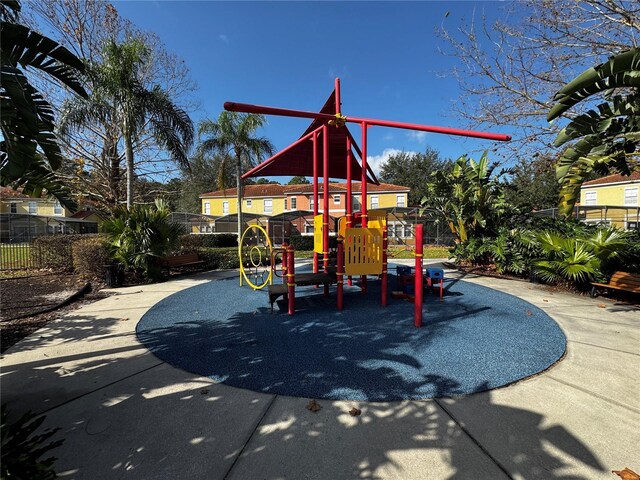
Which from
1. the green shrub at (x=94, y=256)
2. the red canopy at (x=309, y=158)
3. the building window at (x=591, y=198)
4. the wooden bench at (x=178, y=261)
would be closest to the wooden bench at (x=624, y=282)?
the red canopy at (x=309, y=158)

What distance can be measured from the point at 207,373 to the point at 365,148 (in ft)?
18.5

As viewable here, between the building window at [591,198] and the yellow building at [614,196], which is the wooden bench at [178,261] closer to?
the yellow building at [614,196]

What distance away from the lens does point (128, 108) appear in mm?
10789

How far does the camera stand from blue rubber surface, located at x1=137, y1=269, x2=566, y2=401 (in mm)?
3295

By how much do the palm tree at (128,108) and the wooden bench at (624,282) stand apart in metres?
14.3

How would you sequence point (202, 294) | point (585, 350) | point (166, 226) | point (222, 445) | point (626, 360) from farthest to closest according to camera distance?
point (166, 226), point (202, 294), point (585, 350), point (626, 360), point (222, 445)

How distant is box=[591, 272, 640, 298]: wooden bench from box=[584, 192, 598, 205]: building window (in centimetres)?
3204

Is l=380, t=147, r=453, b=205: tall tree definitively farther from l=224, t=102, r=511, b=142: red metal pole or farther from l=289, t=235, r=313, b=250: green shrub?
l=224, t=102, r=511, b=142: red metal pole

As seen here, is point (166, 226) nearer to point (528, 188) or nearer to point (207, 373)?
point (207, 373)

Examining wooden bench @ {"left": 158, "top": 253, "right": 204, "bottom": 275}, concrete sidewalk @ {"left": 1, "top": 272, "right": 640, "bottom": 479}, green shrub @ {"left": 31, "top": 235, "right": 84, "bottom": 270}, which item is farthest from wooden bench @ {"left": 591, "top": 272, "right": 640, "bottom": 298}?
green shrub @ {"left": 31, "top": 235, "right": 84, "bottom": 270}

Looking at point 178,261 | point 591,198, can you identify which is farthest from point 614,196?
point 178,261

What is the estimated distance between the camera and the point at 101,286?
888cm

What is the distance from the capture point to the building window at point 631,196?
26844 mm

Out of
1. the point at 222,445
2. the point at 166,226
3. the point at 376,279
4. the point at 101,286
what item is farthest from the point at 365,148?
the point at 101,286
